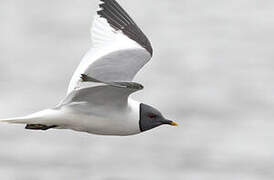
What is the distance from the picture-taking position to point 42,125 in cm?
593

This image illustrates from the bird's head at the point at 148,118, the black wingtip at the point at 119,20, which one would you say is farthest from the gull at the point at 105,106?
the black wingtip at the point at 119,20

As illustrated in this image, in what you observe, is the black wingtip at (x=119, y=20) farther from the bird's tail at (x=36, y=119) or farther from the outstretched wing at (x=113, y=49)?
the bird's tail at (x=36, y=119)

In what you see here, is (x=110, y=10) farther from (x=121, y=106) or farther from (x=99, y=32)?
(x=121, y=106)

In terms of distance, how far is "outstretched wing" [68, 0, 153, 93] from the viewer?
611cm

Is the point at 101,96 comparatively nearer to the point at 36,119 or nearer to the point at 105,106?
the point at 105,106

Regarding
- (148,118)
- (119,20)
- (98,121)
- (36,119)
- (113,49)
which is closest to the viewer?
(36,119)

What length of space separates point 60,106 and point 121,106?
0.43m

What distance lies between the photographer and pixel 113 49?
666 cm

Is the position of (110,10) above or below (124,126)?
above

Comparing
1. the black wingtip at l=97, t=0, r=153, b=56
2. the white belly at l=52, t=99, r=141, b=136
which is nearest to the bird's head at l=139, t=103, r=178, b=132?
the white belly at l=52, t=99, r=141, b=136

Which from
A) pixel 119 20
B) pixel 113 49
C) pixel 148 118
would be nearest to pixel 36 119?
pixel 148 118

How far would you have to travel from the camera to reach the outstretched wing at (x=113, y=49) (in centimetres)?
611

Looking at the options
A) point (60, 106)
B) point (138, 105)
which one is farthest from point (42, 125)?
point (138, 105)

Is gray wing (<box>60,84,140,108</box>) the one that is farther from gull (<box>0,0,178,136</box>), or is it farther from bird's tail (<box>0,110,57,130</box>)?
bird's tail (<box>0,110,57,130</box>)
